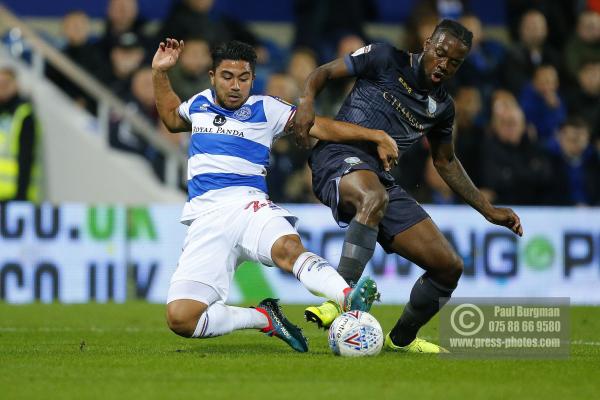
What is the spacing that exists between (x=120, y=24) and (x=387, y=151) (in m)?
8.40

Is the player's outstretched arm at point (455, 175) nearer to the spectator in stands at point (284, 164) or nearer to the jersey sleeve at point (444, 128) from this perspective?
the jersey sleeve at point (444, 128)

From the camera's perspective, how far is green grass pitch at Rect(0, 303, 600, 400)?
239 inches

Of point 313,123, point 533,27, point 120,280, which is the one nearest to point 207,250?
point 313,123

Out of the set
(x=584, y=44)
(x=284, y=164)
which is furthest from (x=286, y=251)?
(x=584, y=44)

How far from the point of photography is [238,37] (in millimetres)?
16375

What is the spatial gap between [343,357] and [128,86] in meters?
8.58

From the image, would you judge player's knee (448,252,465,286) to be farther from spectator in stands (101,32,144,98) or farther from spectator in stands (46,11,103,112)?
spectator in stands (46,11,103,112)

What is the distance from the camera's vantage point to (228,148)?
8.19 metres

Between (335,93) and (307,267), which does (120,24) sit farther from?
(307,267)

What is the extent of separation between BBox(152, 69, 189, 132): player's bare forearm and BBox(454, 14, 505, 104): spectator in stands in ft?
26.7

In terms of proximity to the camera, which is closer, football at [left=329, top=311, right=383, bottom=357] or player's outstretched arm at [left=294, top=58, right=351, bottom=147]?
football at [left=329, top=311, right=383, bottom=357]

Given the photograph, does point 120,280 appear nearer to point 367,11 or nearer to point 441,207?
point 441,207

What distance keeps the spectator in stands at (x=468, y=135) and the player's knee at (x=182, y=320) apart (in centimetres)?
762

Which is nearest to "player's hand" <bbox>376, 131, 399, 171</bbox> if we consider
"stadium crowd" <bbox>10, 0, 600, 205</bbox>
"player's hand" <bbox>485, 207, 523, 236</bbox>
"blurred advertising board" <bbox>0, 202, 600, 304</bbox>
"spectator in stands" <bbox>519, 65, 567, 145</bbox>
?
"player's hand" <bbox>485, 207, 523, 236</bbox>
